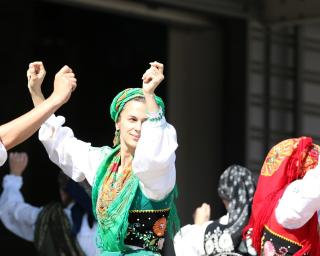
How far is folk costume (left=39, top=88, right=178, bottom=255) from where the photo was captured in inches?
142

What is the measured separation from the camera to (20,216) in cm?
609

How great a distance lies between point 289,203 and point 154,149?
830mm

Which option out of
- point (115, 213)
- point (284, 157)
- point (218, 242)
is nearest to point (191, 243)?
point (218, 242)

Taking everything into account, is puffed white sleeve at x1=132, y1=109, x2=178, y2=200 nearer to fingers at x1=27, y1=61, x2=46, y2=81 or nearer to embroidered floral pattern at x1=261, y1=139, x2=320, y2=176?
fingers at x1=27, y1=61, x2=46, y2=81

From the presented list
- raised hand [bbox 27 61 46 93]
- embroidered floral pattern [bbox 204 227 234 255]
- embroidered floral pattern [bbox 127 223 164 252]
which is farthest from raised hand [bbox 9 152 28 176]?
embroidered floral pattern [bbox 127 223 164 252]

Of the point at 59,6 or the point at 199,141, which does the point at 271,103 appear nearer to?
the point at 199,141

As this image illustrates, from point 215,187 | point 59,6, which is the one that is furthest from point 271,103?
point 59,6

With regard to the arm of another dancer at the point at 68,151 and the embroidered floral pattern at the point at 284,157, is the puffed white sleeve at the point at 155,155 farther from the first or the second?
the embroidered floral pattern at the point at 284,157

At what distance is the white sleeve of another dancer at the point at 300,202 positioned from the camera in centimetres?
406

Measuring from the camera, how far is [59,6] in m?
8.30

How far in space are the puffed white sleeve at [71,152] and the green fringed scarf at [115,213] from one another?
11cm

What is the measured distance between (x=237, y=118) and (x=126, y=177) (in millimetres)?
4459

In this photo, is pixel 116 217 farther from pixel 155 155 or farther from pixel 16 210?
pixel 16 210

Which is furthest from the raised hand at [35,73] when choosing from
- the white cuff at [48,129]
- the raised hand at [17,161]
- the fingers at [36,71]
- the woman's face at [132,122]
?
the raised hand at [17,161]
